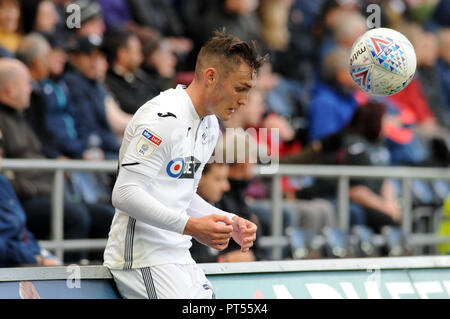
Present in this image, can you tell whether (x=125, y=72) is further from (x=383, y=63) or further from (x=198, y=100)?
(x=198, y=100)

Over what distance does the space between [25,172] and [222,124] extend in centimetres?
192

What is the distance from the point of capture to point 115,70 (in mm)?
7711

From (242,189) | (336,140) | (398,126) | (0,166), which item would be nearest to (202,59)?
(0,166)

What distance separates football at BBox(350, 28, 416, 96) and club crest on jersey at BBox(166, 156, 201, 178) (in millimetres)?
1284

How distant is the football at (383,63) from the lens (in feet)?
15.2

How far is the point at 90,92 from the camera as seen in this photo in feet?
23.4

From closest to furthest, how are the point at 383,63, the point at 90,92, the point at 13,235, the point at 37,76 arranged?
the point at 383,63 < the point at 13,235 < the point at 37,76 < the point at 90,92

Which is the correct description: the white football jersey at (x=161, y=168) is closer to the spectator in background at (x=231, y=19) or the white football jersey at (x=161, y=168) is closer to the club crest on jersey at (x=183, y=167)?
the club crest on jersey at (x=183, y=167)

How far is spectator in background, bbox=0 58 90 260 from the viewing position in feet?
20.2

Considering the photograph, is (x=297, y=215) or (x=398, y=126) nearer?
(x=297, y=215)

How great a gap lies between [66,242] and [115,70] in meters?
2.21

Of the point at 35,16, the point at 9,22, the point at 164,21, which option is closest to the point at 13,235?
the point at 9,22

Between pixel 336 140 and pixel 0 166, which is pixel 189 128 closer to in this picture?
pixel 0 166
